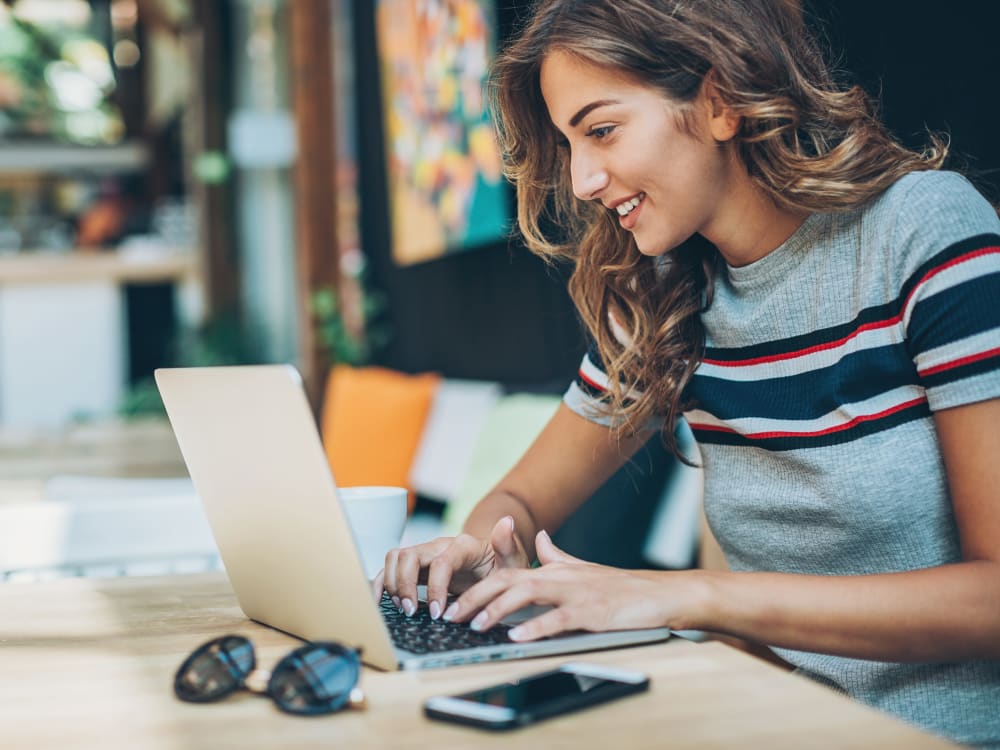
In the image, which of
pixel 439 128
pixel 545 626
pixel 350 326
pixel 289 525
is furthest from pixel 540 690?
pixel 350 326

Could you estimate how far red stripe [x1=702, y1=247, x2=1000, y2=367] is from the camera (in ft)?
3.27

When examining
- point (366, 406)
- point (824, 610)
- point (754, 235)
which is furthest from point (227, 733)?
point (366, 406)

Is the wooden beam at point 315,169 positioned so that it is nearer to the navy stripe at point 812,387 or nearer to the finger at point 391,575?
the navy stripe at point 812,387

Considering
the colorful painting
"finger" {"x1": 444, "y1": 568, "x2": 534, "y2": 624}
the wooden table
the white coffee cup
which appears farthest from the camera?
the colorful painting

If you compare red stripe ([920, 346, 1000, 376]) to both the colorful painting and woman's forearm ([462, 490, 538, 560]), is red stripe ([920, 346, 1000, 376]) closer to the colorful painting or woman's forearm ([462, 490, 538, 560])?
woman's forearm ([462, 490, 538, 560])

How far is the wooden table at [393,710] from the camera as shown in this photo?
0.65 m

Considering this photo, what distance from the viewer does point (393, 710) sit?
Answer: 71 centimetres

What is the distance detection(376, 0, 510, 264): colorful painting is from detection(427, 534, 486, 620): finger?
1811 mm

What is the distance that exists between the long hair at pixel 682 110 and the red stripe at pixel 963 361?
199mm

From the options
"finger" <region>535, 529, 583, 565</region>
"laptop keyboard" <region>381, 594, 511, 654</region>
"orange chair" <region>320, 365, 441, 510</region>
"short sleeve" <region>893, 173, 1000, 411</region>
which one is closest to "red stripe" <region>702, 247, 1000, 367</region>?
"short sleeve" <region>893, 173, 1000, 411</region>

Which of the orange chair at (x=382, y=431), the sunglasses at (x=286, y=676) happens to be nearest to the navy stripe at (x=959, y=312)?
the sunglasses at (x=286, y=676)

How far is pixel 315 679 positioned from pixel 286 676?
22 millimetres

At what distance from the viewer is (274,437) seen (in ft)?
2.61

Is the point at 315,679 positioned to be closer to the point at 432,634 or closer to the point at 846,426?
the point at 432,634
